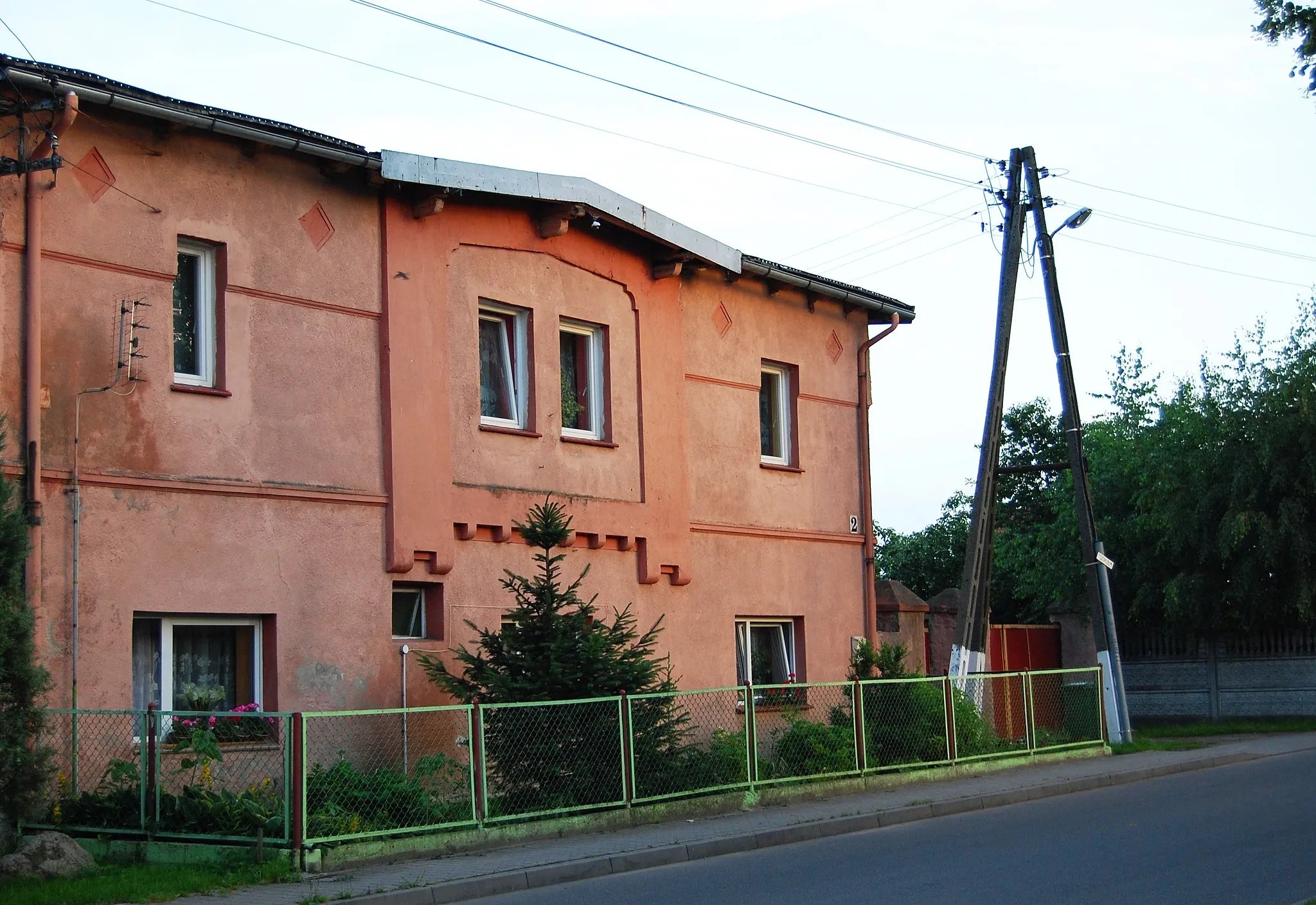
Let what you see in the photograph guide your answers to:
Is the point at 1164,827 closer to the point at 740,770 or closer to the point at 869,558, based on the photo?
the point at 740,770

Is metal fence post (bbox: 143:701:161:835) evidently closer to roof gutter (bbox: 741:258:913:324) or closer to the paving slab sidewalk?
the paving slab sidewalk

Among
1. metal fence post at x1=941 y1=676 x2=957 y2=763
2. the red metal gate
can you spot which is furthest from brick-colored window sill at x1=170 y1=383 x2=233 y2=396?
the red metal gate

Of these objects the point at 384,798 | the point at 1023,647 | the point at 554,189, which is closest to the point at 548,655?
the point at 384,798

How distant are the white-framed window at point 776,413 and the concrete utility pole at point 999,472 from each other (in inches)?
118

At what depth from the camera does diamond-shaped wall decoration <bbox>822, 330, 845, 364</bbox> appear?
2073 cm

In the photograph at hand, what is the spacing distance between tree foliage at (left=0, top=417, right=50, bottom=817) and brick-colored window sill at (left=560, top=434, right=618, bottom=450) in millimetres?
7067

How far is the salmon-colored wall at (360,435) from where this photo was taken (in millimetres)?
12219

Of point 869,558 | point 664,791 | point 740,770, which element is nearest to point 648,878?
point 664,791

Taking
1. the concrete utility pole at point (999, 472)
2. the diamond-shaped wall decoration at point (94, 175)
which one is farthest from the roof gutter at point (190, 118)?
the concrete utility pole at point (999, 472)

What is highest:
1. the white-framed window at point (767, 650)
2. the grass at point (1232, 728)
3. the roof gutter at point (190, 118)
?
the roof gutter at point (190, 118)

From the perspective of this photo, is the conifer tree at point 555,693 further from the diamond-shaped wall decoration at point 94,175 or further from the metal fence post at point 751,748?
the diamond-shaped wall decoration at point 94,175

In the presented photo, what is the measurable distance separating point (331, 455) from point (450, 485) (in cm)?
147

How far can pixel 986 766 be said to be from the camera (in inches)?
720

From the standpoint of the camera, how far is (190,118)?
41.3 ft
